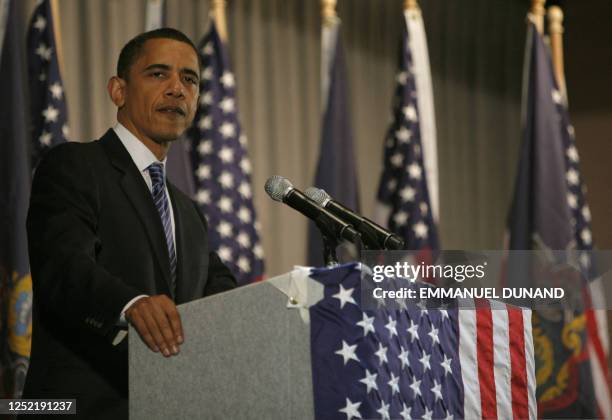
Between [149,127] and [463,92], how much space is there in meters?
5.62

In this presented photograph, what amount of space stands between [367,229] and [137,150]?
2.70 feet

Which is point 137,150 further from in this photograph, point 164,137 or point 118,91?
point 118,91

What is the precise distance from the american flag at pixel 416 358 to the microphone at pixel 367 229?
0.16m

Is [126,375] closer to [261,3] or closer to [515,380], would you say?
[515,380]

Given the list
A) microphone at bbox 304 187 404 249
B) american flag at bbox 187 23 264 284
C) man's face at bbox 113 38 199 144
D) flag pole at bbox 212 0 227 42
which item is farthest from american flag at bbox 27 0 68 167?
microphone at bbox 304 187 404 249

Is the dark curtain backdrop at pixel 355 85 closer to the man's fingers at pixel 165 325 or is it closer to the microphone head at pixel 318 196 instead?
the microphone head at pixel 318 196

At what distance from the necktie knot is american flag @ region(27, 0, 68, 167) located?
2.10 m

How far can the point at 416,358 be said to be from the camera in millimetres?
2191

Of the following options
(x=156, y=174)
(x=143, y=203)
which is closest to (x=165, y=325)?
(x=143, y=203)

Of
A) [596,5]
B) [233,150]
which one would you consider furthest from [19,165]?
[596,5]

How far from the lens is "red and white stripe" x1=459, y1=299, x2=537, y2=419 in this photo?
2393mm

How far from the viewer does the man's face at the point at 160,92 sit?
2934 millimetres

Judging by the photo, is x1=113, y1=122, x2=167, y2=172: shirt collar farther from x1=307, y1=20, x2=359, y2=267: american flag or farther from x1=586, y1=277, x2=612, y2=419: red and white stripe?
x1=586, y1=277, x2=612, y2=419: red and white stripe

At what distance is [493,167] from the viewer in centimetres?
850
